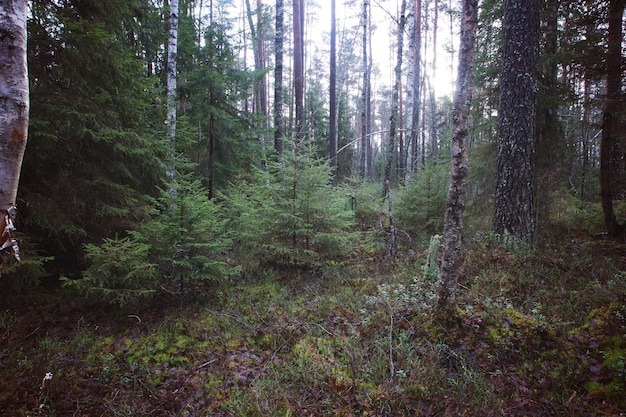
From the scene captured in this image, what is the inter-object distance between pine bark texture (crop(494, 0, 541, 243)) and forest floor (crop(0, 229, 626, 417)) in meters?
1.00

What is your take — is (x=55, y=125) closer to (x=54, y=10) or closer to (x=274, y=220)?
(x=54, y=10)

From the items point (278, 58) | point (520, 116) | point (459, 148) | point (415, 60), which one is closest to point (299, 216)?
point (459, 148)

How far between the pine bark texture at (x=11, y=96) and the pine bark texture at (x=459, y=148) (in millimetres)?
4274

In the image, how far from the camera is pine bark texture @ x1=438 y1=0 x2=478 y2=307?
13.2ft

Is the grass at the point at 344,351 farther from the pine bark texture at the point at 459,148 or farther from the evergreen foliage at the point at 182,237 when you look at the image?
the pine bark texture at the point at 459,148

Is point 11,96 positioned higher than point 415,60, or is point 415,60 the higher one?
point 415,60

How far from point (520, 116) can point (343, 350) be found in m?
6.02

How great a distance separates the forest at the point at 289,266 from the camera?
333 centimetres

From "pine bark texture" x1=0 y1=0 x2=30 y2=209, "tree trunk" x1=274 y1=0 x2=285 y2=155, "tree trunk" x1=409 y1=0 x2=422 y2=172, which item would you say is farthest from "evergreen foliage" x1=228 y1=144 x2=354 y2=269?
"tree trunk" x1=409 y1=0 x2=422 y2=172

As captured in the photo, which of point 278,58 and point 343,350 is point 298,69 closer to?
point 278,58

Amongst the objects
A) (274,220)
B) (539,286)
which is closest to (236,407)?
(274,220)

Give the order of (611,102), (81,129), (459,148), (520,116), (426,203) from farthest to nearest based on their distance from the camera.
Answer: (426,203) → (520,116) → (611,102) → (81,129) → (459,148)

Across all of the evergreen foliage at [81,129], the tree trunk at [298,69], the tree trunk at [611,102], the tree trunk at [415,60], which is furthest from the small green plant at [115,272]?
the tree trunk at [415,60]

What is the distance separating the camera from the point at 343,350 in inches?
165
